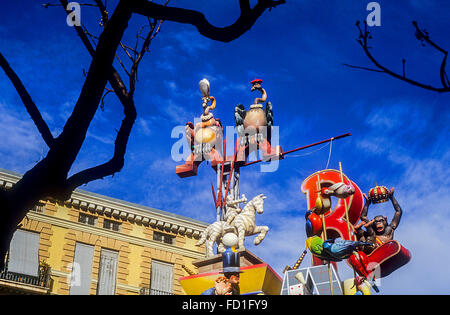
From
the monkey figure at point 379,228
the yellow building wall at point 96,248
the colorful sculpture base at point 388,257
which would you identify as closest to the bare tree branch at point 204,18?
the colorful sculpture base at point 388,257

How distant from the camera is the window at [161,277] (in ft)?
98.1

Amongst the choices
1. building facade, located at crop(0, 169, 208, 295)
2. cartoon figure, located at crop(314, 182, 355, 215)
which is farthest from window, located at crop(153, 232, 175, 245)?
cartoon figure, located at crop(314, 182, 355, 215)

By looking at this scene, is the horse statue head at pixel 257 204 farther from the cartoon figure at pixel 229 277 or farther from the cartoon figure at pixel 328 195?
the cartoon figure at pixel 328 195

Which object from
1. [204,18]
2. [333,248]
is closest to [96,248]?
[333,248]

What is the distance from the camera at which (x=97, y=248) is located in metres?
29.2

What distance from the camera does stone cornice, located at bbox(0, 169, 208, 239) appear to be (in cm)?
2966

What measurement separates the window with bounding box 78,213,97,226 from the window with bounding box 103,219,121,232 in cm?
58

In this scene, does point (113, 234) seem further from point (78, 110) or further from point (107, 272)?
point (78, 110)

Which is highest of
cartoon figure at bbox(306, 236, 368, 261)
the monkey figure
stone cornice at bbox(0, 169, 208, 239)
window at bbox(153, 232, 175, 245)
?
stone cornice at bbox(0, 169, 208, 239)

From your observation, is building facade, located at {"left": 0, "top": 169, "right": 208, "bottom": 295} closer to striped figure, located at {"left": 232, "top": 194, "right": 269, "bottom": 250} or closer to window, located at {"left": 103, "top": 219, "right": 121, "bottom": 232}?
window, located at {"left": 103, "top": 219, "right": 121, "bottom": 232}

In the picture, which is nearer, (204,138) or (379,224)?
(379,224)

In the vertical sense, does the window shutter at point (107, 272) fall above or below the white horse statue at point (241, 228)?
above

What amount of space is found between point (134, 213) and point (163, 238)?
2.29m
